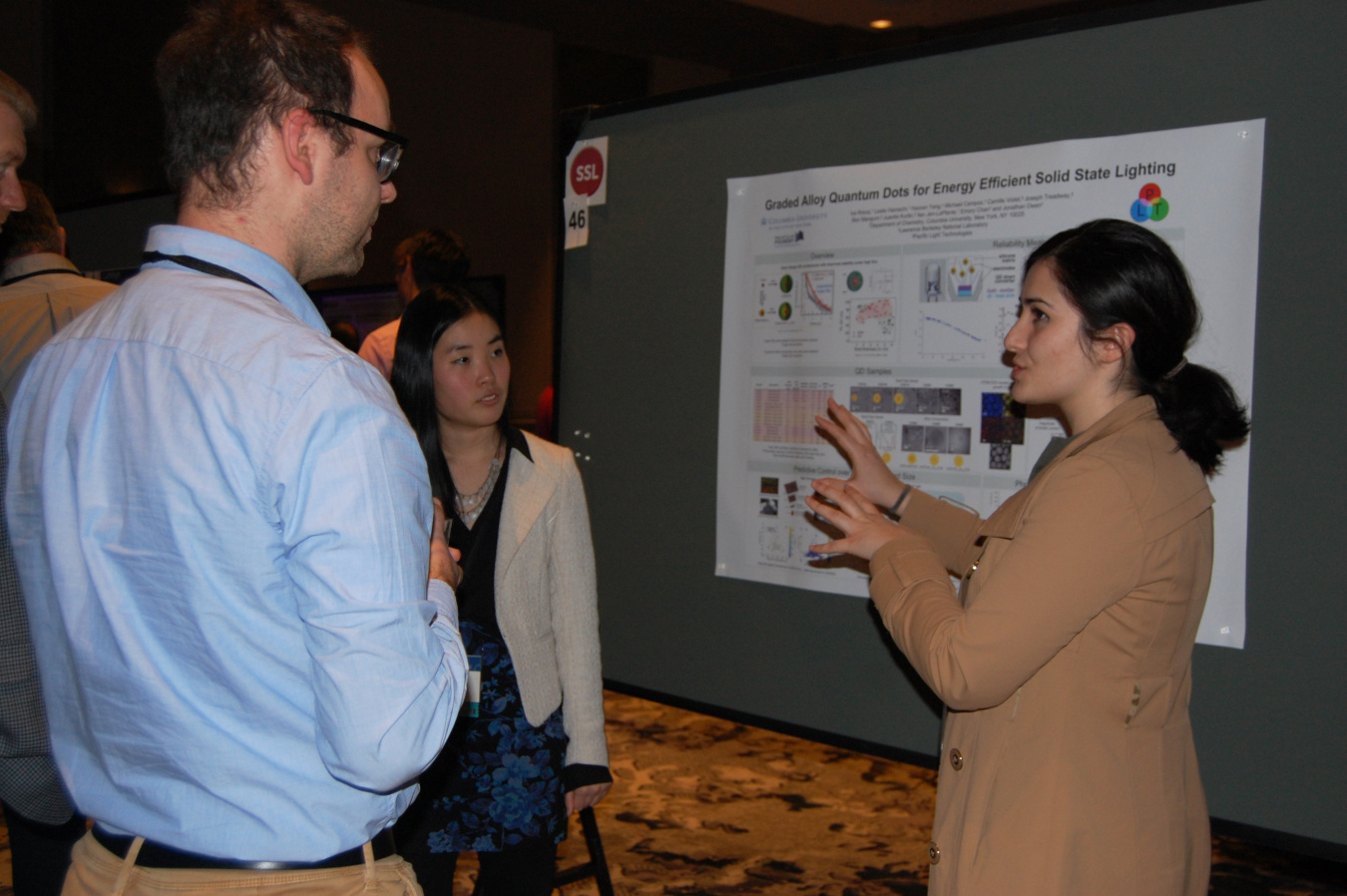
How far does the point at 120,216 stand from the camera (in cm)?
463

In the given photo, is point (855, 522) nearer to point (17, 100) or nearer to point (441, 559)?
point (441, 559)

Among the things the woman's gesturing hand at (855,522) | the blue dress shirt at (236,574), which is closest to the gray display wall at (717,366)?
the woman's gesturing hand at (855,522)

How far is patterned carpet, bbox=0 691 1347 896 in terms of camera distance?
2957mm

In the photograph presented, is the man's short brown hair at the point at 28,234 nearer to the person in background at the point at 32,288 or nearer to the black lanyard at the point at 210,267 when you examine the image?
the person in background at the point at 32,288

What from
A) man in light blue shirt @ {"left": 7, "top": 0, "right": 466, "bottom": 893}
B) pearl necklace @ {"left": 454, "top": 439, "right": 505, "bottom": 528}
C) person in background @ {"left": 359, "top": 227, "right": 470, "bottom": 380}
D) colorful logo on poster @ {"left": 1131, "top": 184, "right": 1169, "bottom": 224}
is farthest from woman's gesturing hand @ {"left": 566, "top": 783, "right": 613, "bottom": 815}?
person in background @ {"left": 359, "top": 227, "right": 470, "bottom": 380}

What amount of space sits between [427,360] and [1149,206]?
143cm

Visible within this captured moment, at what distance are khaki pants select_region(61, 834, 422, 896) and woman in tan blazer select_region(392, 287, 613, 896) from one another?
858 millimetres

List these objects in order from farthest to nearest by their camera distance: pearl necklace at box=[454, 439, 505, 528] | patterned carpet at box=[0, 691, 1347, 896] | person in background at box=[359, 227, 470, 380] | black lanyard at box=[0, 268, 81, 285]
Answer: person in background at box=[359, 227, 470, 380] → patterned carpet at box=[0, 691, 1347, 896] → black lanyard at box=[0, 268, 81, 285] → pearl necklace at box=[454, 439, 505, 528]

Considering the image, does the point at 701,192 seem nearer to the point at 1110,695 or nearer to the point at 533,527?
the point at 533,527

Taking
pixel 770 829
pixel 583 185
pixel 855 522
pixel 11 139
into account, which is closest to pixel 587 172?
pixel 583 185

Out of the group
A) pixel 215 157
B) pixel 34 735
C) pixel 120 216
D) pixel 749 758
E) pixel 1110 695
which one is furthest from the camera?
pixel 120 216

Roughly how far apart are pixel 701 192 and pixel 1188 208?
106cm

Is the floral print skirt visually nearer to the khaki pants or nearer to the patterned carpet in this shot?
the khaki pants

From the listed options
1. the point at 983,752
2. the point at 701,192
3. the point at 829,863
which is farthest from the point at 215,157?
the point at 829,863
